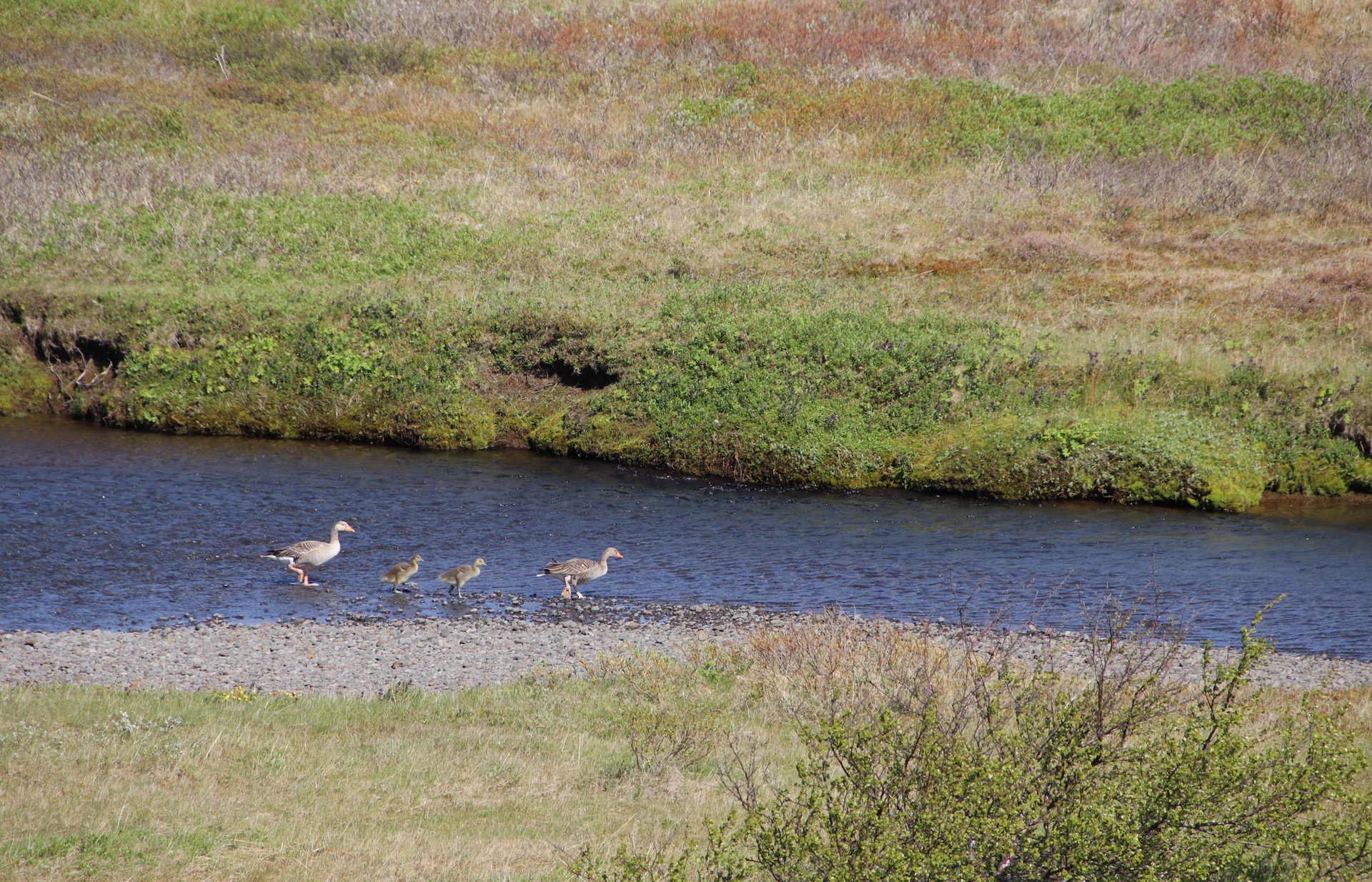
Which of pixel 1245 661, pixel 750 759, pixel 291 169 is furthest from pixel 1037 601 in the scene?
pixel 291 169

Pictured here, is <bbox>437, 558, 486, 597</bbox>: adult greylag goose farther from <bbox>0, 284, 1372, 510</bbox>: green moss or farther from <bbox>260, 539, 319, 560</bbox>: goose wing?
<bbox>0, 284, 1372, 510</bbox>: green moss

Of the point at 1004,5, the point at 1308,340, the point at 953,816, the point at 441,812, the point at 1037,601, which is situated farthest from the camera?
the point at 1004,5

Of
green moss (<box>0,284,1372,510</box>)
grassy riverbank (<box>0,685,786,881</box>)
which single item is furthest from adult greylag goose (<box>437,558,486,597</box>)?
green moss (<box>0,284,1372,510</box>)

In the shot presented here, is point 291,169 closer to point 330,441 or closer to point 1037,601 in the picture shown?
point 330,441

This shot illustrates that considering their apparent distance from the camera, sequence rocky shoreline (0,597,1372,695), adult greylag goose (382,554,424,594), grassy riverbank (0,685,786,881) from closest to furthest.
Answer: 1. grassy riverbank (0,685,786,881)
2. rocky shoreline (0,597,1372,695)
3. adult greylag goose (382,554,424,594)

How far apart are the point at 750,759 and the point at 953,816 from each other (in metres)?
4.59

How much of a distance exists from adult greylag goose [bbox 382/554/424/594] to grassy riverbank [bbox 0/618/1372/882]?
5.37m

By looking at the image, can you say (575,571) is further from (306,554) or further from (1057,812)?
(1057,812)

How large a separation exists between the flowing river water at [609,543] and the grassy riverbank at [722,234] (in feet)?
5.62

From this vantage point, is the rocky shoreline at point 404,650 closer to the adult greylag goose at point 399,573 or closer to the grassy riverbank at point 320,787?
the adult greylag goose at point 399,573

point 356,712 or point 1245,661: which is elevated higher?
point 1245,661

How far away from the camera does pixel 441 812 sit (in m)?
10.2

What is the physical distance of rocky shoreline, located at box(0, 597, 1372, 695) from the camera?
15.0 m

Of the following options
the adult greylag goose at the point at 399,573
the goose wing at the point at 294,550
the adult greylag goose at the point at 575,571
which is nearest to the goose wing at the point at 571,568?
the adult greylag goose at the point at 575,571
